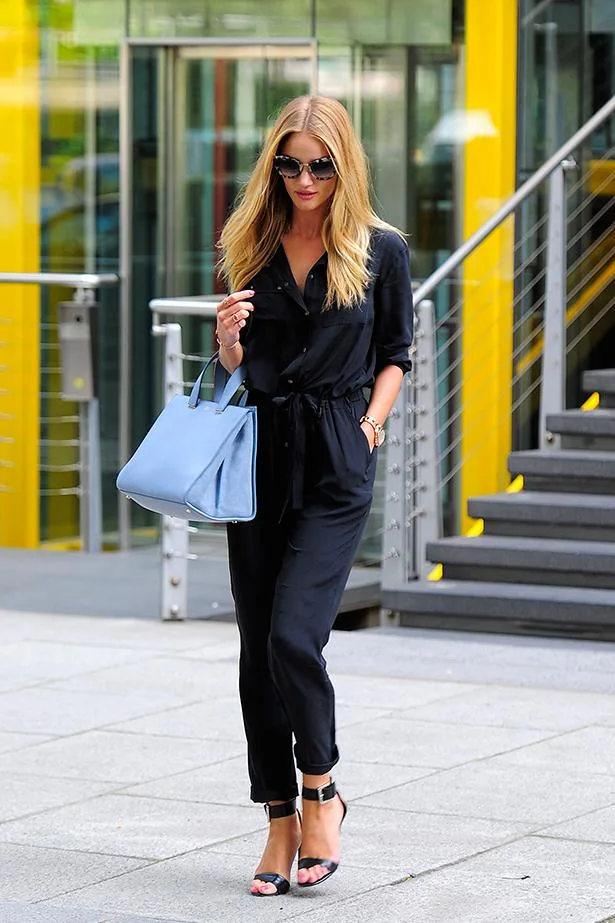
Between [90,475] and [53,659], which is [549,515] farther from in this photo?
[90,475]

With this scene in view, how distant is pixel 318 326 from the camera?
14.6 ft

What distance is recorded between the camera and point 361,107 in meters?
11.3

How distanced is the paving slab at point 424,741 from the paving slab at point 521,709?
0.36ft

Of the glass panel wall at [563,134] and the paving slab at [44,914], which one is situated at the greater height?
the glass panel wall at [563,134]

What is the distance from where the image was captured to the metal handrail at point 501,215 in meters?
8.70

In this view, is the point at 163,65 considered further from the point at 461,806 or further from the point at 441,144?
the point at 461,806

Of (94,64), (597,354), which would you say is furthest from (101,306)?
(597,354)

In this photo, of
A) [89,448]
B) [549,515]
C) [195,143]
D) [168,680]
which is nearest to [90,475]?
[89,448]

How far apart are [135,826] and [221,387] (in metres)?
1.36

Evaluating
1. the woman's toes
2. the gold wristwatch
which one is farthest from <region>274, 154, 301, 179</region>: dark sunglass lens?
the woman's toes

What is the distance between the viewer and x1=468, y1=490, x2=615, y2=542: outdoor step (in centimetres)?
881

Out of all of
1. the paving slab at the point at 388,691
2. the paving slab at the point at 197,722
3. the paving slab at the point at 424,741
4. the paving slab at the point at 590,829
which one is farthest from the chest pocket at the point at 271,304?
the paving slab at the point at 388,691

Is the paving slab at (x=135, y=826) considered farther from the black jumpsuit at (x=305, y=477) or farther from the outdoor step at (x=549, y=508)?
the outdoor step at (x=549, y=508)

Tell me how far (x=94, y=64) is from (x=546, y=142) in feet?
9.21
